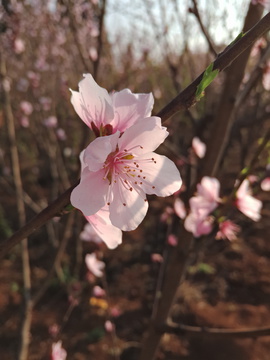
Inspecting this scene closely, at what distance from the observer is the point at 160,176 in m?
0.71

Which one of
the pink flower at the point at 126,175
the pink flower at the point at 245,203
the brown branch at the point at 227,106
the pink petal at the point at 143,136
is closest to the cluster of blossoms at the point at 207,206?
the pink flower at the point at 245,203

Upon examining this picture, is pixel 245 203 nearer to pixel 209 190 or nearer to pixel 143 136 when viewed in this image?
pixel 209 190

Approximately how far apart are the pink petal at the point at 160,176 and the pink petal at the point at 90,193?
94 millimetres

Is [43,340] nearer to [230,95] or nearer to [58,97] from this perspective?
[230,95]

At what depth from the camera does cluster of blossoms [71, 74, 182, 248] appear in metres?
0.60

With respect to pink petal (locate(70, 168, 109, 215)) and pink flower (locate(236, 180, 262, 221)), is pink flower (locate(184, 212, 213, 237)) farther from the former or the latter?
pink petal (locate(70, 168, 109, 215))

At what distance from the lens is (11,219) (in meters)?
5.24

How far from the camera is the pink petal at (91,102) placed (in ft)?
2.13

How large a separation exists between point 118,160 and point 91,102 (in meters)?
0.15

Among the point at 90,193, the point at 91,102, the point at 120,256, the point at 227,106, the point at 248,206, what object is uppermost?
A: the point at 91,102

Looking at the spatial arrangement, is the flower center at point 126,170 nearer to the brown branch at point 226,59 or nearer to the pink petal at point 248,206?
the brown branch at point 226,59

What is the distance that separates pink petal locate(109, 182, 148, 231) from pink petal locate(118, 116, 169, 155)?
10 centimetres

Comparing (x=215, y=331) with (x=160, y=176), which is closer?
(x=160, y=176)

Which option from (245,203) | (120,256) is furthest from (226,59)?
(120,256)
